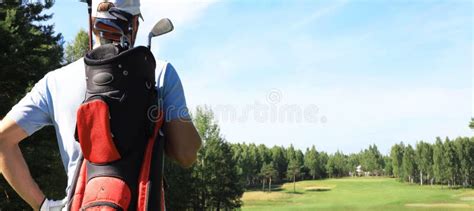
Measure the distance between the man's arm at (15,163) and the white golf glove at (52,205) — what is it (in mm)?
34

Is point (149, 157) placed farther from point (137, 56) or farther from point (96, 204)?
point (137, 56)

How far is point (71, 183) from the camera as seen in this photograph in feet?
8.01

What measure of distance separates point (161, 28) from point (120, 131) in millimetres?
584

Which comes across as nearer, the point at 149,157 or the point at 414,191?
the point at 149,157

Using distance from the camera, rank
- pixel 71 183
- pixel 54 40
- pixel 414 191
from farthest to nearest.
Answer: pixel 414 191 → pixel 54 40 → pixel 71 183

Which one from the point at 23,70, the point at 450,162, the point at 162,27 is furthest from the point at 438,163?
the point at 162,27

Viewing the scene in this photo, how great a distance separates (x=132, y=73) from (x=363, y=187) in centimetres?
16520

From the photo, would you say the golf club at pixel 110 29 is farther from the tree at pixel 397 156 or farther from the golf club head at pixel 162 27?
the tree at pixel 397 156

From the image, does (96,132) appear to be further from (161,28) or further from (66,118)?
(161,28)

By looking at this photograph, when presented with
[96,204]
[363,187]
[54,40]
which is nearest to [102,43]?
[96,204]

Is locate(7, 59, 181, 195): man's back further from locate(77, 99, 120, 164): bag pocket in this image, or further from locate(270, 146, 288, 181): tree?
locate(270, 146, 288, 181): tree

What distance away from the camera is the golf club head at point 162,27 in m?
2.58

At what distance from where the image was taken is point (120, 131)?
236 centimetres

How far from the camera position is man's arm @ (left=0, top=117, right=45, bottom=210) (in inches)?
101
